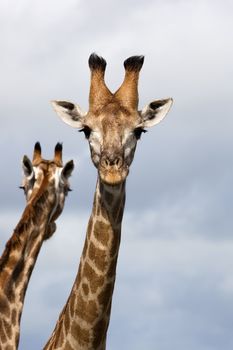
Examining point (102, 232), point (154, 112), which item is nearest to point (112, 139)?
point (102, 232)

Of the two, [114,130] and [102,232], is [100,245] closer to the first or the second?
[102,232]

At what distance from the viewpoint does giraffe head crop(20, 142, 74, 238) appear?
25.8 metres

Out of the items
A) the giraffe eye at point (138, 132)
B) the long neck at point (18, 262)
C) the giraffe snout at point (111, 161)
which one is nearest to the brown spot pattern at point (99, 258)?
the long neck at point (18, 262)

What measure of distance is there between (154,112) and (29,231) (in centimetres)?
323

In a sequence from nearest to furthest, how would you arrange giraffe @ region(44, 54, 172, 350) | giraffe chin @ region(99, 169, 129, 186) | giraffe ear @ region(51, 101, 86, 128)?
1. giraffe chin @ region(99, 169, 129, 186)
2. giraffe @ region(44, 54, 172, 350)
3. giraffe ear @ region(51, 101, 86, 128)

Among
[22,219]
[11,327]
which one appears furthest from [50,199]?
[11,327]

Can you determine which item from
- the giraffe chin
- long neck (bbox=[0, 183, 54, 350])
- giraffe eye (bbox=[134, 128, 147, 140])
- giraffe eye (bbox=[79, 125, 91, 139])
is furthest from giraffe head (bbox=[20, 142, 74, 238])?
the giraffe chin

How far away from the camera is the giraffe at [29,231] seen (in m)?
24.0

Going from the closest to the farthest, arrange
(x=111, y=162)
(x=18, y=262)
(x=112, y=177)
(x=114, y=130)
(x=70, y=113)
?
(x=112, y=177), (x=111, y=162), (x=18, y=262), (x=114, y=130), (x=70, y=113)

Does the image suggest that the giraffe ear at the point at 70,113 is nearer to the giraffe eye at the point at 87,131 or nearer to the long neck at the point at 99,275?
the giraffe eye at the point at 87,131

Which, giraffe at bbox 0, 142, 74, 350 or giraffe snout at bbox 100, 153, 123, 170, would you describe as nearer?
giraffe at bbox 0, 142, 74, 350

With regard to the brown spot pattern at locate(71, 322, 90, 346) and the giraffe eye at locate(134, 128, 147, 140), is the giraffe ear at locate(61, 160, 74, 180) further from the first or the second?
the brown spot pattern at locate(71, 322, 90, 346)

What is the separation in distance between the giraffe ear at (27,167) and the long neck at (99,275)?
5.11 feet

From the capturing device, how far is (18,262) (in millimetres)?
24422
